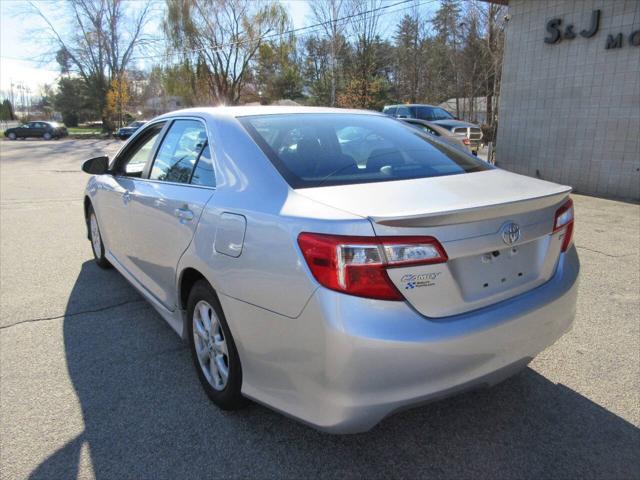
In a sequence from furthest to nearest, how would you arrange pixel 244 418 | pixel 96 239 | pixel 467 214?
pixel 96 239, pixel 244 418, pixel 467 214

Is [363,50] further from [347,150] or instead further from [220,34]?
[347,150]

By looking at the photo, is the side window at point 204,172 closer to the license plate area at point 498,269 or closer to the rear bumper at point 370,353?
the rear bumper at point 370,353

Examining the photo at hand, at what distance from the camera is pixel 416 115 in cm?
1812

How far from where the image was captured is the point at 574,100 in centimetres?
1041

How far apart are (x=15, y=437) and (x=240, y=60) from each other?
43.5 metres

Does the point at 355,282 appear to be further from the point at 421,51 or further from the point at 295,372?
the point at 421,51

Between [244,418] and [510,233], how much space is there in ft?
5.26

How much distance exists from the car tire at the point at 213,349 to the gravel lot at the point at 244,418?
0.44 ft

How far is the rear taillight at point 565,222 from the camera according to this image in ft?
7.80

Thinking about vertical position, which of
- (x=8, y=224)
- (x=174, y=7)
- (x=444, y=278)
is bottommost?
(x=8, y=224)

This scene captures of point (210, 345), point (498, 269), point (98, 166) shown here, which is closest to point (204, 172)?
point (210, 345)

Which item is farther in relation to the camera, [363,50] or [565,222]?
[363,50]

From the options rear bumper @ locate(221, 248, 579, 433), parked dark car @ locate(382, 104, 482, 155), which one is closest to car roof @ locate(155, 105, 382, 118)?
rear bumper @ locate(221, 248, 579, 433)

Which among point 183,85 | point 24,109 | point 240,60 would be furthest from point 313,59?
point 24,109
